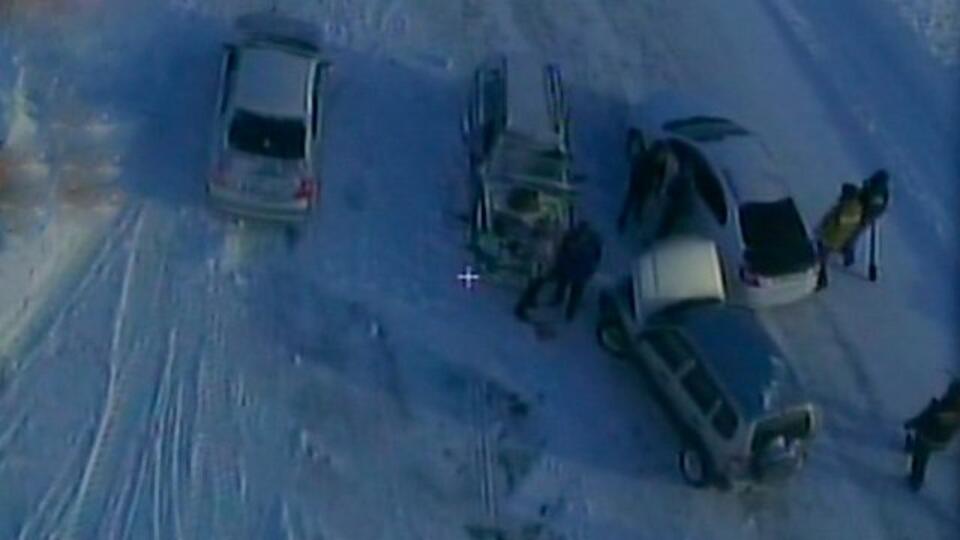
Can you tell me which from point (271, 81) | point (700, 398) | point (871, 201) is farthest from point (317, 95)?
point (871, 201)

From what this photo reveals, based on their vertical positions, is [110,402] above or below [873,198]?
below

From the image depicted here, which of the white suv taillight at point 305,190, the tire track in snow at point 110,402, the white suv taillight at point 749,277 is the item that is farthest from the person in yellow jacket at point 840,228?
the tire track in snow at point 110,402

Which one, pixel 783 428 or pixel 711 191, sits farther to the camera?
pixel 711 191

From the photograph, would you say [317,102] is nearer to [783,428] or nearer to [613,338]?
[613,338]

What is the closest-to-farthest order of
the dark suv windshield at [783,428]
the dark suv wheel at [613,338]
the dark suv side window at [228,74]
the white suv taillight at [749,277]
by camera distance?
the dark suv windshield at [783,428] < the dark suv wheel at [613,338] < the white suv taillight at [749,277] < the dark suv side window at [228,74]

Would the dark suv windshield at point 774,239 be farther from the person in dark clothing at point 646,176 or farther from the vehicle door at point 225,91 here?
the vehicle door at point 225,91

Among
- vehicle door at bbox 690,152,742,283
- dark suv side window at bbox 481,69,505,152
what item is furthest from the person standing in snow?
dark suv side window at bbox 481,69,505,152

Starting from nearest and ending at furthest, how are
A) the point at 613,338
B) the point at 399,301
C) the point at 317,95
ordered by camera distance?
Answer: the point at 613,338
the point at 399,301
the point at 317,95

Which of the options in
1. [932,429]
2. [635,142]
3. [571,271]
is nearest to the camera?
[932,429]
